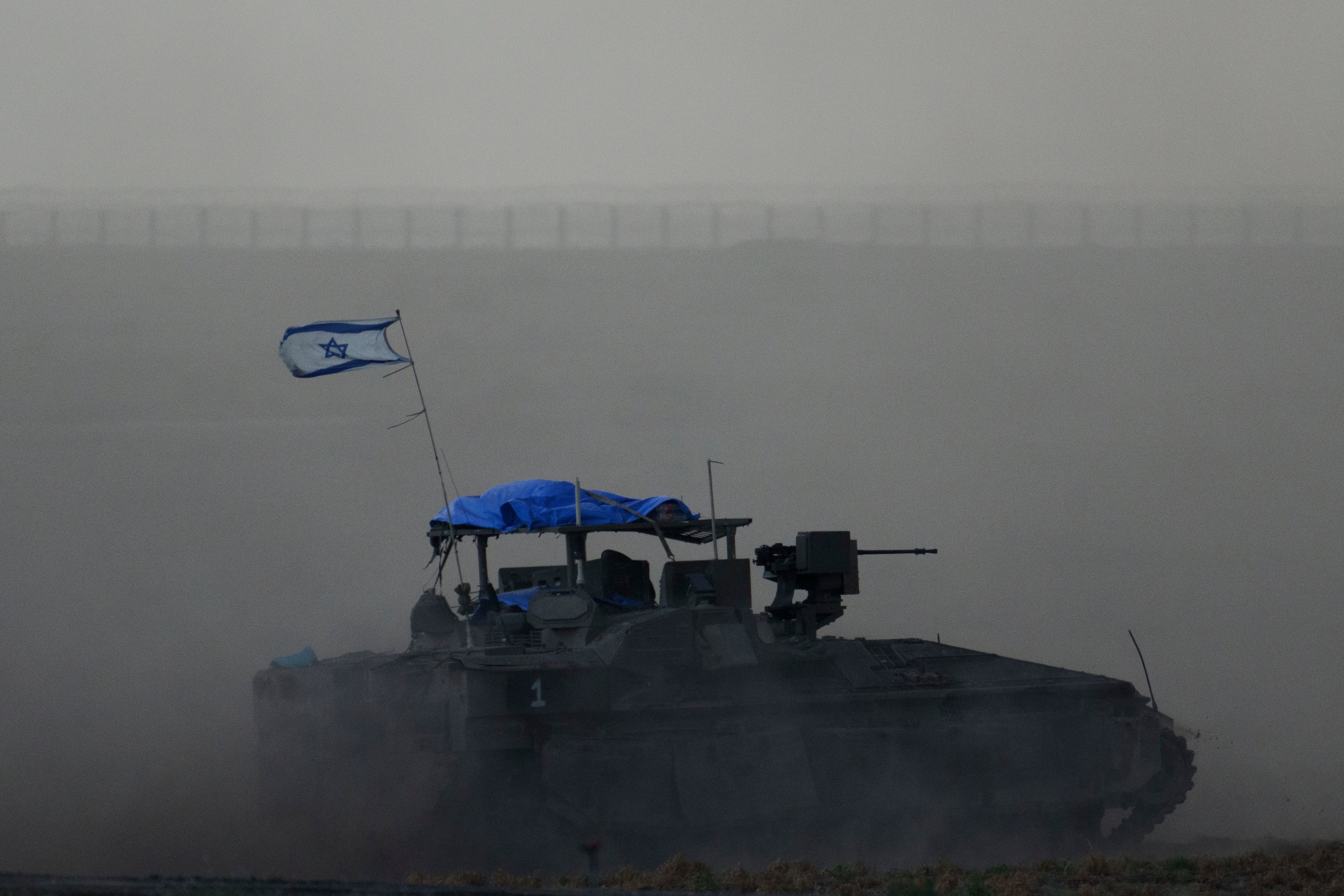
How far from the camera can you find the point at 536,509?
12766 millimetres

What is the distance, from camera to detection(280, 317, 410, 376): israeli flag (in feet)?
42.5

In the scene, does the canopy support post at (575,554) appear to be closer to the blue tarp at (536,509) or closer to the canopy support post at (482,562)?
the blue tarp at (536,509)

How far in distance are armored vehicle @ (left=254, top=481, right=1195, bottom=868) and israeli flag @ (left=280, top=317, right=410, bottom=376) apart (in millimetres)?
1787

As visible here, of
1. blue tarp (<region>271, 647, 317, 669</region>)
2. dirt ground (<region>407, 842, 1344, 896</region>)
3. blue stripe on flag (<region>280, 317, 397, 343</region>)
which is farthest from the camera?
blue stripe on flag (<region>280, 317, 397, 343</region>)

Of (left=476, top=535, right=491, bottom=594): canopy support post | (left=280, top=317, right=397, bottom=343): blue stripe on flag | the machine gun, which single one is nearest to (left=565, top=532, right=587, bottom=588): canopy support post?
(left=476, top=535, right=491, bottom=594): canopy support post

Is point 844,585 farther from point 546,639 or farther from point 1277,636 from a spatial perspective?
point 1277,636

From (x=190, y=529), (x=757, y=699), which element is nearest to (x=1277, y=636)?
(x=757, y=699)

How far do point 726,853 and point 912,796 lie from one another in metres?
1.79

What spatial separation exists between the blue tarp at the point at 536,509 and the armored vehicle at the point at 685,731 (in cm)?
4

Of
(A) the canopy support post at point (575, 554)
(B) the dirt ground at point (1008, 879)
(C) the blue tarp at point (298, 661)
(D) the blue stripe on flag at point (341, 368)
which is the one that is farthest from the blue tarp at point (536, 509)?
(B) the dirt ground at point (1008, 879)

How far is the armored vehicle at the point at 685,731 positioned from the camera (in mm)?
10438

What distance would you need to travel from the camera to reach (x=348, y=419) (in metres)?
18.2

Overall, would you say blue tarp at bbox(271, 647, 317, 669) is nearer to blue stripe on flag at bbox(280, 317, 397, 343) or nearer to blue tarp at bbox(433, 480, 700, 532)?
blue tarp at bbox(433, 480, 700, 532)

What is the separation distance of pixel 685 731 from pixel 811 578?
96.4 inches
